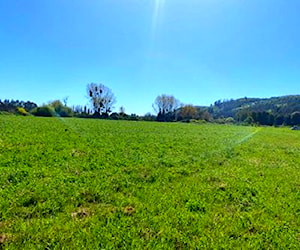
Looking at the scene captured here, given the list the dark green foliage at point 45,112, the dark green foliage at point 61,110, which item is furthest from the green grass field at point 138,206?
the dark green foliage at point 61,110

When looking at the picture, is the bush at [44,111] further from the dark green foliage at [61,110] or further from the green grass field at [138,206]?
the green grass field at [138,206]

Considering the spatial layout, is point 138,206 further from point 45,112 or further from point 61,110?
point 61,110

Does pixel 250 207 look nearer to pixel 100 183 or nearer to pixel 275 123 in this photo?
pixel 100 183

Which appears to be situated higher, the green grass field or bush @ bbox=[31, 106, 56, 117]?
bush @ bbox=[31, 106, 56, 117]

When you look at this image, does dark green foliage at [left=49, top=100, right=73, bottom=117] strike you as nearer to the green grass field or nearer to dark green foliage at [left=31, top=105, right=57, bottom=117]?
dark green foliage at [left=31, top=105, right=57, bottom=117]

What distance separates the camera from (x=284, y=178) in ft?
35.5

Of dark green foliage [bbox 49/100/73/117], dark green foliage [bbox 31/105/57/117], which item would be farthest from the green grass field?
dark green foliage [bbox 49/100/73/117]

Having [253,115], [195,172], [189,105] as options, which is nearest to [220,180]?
[195,172]

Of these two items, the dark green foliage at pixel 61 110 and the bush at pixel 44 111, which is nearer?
the bush at pixel 44 111

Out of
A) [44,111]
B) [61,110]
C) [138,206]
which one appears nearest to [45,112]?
[44,111]

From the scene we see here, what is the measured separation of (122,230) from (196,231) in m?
1.54

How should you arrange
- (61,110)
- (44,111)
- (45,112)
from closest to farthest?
(45,112), (44,111), (61,110)

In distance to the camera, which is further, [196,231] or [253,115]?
[253,115]

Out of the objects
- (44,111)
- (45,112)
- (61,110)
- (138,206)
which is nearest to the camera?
(138,206)
